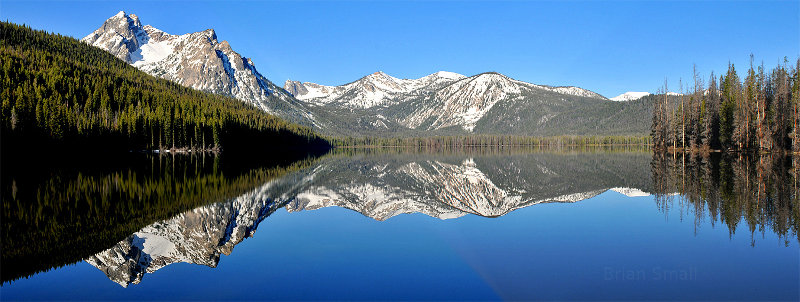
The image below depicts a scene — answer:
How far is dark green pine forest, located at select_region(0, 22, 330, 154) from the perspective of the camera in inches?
2820

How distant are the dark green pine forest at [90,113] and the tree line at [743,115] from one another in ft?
341

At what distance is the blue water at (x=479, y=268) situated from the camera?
909 cm

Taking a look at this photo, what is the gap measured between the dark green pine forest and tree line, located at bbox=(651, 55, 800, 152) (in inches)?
4096

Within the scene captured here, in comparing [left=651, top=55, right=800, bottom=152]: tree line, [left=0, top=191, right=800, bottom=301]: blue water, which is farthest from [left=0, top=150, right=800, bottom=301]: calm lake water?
[left=651, top=55, right=800, bottom=152]: tree line

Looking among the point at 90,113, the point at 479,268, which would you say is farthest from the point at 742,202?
the point at 90,113

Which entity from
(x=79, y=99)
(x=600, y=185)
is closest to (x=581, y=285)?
(x=600, y=185)

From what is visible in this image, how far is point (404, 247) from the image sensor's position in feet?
43.6

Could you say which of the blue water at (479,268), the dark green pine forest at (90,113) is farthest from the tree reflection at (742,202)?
the dark green pine forest at (90,113)

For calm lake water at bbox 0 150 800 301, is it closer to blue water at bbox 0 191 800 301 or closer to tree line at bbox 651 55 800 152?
blue water at bbox 0 191 800 301

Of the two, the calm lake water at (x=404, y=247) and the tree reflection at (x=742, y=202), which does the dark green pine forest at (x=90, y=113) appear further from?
the tree reflection at (x=742, y=202)

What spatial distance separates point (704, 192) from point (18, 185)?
40.7m

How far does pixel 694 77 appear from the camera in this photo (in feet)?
340

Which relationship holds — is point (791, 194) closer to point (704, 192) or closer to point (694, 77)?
point (704, 192)

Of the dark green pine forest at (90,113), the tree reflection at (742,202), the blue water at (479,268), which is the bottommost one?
the blue water at (479,268)
